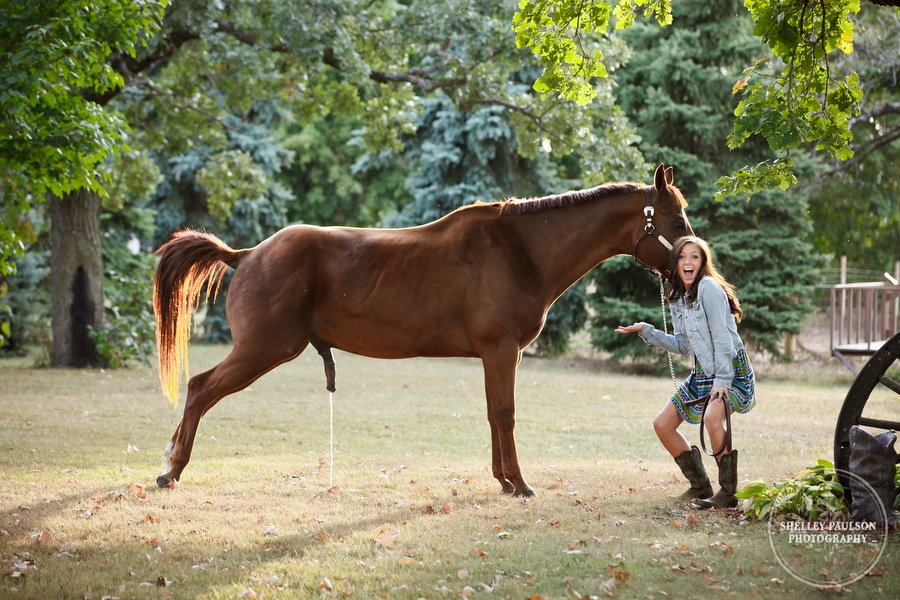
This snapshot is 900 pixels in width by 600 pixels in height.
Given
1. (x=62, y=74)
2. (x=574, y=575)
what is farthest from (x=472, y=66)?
(x=574, y=575)

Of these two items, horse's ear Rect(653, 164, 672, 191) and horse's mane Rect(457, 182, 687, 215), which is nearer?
horse's ear Rect(653, 164, 672, 191)

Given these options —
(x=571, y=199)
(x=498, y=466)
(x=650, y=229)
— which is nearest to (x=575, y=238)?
(x=571, y=199)

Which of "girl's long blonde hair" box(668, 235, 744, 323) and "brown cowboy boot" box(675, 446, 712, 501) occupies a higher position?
"girl's long blonde hair" box(668, 235, 744, 323)

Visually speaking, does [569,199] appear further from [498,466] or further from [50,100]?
[50,100]

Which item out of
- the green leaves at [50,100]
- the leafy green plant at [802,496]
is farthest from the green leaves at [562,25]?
the green leaves at [50,100]

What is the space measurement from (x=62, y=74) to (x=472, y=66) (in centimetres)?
719

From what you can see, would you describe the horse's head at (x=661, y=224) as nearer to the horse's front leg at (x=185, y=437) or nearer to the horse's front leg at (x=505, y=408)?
the horse's front leg at (x=505, y=408)

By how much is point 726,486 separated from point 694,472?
0.85 ft

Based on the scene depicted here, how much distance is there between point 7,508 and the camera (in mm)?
5758

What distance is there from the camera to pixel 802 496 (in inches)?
206

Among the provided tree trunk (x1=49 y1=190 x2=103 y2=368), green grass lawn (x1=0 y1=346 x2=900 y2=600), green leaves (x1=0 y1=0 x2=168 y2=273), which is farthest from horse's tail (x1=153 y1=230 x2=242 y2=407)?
tree trunk (x1=49 y1=190 x2=103 y2=368)

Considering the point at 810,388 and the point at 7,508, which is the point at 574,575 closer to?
the point at 7,508

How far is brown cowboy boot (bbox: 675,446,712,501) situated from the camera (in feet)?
19.3

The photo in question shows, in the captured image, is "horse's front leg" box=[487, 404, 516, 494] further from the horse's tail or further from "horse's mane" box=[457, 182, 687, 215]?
the horse's tail
